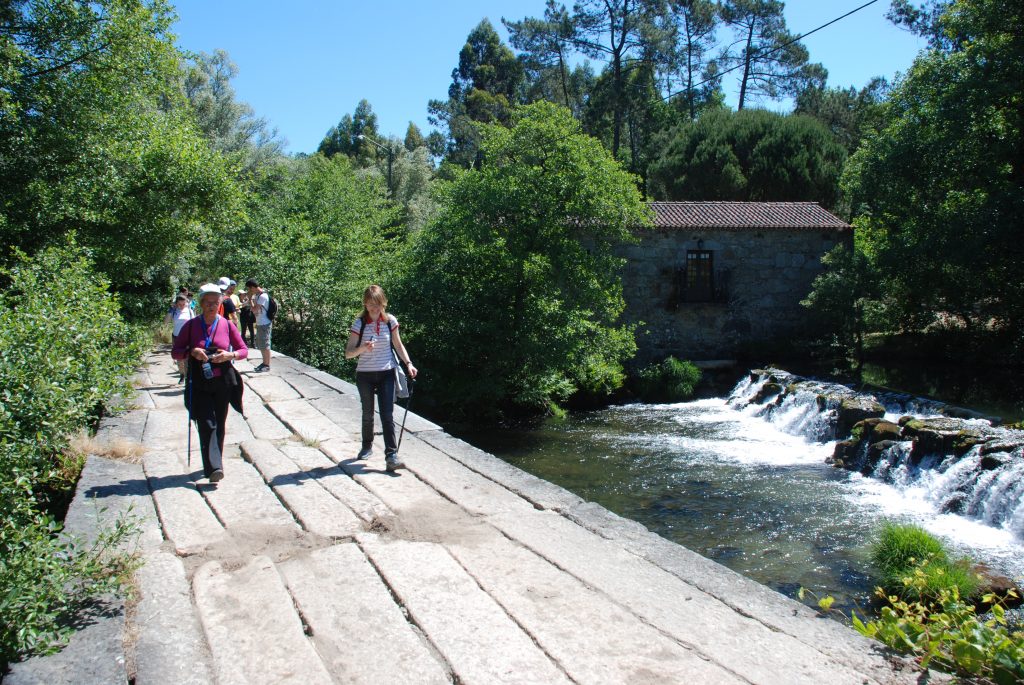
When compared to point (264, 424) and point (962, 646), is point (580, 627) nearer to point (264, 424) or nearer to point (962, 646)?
point (962, 646)

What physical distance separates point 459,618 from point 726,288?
1969cm

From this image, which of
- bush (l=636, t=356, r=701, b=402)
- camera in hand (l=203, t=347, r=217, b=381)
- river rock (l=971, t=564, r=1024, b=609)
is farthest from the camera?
bush (l=636, t=356, r=701, b=402)

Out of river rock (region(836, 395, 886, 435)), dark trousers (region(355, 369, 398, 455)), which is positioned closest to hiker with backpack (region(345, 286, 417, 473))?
dark trousers (region(355, 369, 398, 455))

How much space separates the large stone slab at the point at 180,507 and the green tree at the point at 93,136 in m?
6.42

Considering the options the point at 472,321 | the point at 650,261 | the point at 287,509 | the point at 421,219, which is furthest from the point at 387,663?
the point at 421,219

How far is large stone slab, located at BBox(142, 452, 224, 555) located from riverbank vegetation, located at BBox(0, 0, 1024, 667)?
76cm

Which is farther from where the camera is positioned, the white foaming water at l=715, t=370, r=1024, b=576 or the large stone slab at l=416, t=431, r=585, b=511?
the white foaming water at l=715, t=370, r=1024, b=576

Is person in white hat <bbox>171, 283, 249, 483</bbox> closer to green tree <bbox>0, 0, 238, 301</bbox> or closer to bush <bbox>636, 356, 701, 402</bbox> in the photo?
green tree <bbox>0, 0, 238, 301</bbox>

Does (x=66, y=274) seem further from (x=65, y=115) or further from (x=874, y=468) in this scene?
(x=874, y=468)

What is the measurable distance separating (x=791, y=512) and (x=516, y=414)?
8035 millimetres

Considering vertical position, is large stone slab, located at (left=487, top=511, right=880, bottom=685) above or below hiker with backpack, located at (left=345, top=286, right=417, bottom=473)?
below

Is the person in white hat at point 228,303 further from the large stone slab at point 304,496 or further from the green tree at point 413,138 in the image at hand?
the green tree at point 413,138

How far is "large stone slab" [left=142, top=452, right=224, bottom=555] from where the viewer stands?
4320mm

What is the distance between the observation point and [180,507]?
16.0ft
